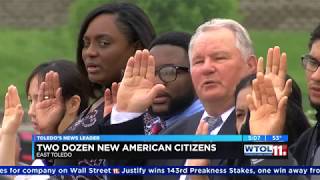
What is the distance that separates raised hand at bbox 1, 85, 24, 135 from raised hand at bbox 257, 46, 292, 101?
3.51ft

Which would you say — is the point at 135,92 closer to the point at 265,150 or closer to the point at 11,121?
the point at 265,150

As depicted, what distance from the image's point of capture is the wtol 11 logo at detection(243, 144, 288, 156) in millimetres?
2730

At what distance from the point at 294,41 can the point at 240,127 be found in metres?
12.5

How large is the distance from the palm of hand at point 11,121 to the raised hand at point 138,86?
2.12 ft

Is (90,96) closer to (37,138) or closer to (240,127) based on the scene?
(37,138)

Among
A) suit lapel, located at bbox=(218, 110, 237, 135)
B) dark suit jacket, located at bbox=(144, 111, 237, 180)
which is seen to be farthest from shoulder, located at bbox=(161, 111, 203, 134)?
suit lapel, located at bbox=(218, 110, 237, 135)

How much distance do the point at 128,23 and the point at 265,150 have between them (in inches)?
32.8

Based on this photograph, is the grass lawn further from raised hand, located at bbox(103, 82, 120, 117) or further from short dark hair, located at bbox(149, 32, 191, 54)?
raised hand, located at bbox(103, 82, 120, 117)

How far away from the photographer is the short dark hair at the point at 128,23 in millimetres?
3379

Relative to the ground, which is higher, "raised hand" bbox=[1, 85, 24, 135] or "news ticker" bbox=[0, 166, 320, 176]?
"raised hand" bbox=[1, 85, 24, 135]

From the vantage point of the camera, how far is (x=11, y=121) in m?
3.52

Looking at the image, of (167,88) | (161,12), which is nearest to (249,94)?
(167,88)

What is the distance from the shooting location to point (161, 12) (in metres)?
9.28

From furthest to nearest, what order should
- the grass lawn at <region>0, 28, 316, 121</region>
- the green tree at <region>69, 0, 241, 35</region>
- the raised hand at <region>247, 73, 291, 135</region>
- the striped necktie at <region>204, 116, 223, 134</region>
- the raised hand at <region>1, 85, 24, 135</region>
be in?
the grass lawn at <region>0, 28, 316, 121</region> < the green tree at <region>69, 0, 241, 35</region> < the raised hand at <region>1, 85, 24, 135</region> < the striped necktie at <region>204, 116, 223, 134</region> < the raised hand at <region>247, 73, 291, 135</region>
